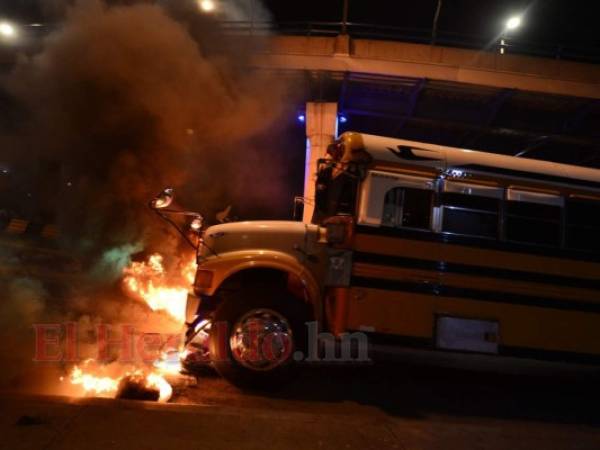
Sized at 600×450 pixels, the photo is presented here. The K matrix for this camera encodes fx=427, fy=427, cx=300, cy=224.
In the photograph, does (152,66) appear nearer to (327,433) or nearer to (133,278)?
(133,278)

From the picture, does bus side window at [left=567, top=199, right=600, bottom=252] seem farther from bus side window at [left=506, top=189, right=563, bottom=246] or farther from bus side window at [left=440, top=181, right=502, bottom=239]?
bus side window at [left=440, top=181, right=502, bottom=239]

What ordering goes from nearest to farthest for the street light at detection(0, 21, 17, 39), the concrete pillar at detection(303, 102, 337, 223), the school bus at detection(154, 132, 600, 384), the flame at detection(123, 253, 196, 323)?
the school bus at detection(154, 132, 600, 384)
the flame at detection(123, 253, 196, 323)
the street light at detection(0, 21, 17, 39)
the concrete pillar at detection(303, 102, 337, 223)

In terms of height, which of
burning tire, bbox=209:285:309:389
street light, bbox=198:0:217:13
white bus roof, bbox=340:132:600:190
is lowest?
burning tire, bbox=209:285:309:389

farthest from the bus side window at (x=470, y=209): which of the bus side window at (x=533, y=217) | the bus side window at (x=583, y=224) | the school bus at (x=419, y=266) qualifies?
the bus side window at (x=583, y=224)

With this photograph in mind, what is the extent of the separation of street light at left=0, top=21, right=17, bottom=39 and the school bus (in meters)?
10.4

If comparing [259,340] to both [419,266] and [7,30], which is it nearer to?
[419,266]

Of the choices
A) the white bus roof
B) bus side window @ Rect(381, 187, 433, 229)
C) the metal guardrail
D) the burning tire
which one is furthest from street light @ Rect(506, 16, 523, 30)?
the burning tire

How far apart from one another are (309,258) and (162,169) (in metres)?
6.52

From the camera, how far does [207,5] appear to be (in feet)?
39.2

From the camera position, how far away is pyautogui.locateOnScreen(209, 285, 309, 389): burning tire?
450 cm

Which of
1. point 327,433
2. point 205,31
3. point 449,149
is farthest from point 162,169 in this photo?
point 327,433

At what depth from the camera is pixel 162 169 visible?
10.1 m

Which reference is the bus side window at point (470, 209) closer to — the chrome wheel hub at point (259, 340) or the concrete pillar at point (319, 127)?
the chrome wheel hub at point (259, 340)

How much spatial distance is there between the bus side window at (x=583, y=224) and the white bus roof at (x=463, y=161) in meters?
0.24
